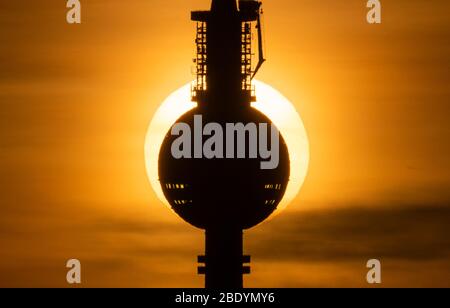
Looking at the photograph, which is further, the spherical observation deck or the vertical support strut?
the vertical support strut

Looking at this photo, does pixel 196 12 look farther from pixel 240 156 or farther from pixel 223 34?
pixel 240 156

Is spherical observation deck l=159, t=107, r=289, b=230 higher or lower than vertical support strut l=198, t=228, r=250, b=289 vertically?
higher

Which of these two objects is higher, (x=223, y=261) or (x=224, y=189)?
(x=224, y=189)

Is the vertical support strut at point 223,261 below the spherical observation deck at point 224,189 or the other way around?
below

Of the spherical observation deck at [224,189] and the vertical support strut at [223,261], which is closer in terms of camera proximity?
the spherical observation deck at [224,189]

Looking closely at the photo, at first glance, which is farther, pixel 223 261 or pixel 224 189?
→ pixel 224 189

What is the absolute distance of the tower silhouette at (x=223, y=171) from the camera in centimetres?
15862

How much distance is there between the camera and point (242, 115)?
16225cm

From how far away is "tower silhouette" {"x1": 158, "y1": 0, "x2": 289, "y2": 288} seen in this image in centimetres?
15862

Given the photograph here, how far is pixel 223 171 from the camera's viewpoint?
166625 mm

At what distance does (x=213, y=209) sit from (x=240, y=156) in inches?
234
